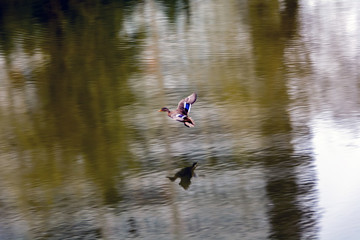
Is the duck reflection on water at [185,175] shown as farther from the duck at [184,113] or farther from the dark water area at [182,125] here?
the duck at [184,113]

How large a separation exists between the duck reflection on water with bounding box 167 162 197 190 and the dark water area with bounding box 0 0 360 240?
13 millimetres

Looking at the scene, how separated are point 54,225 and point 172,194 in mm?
822

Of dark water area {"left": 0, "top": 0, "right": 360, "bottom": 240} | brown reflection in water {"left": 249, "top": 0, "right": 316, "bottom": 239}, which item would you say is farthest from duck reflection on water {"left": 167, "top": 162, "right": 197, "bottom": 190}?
brown reflection in water {"left": 249, "top": 0, "right": 316, "bottom": 239}

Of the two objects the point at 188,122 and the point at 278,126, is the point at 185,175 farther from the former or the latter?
the point at 278,126

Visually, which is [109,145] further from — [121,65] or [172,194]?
[121,65]

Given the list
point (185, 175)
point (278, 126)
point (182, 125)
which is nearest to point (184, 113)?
point (182, 125)

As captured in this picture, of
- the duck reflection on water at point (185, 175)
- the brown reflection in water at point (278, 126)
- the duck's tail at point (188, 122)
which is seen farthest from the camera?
the duck's tail at point (188, 122)

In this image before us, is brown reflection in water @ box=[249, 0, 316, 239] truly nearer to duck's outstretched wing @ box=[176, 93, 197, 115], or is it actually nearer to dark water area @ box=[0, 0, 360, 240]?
dark water area @ box=[0, 0, 360, 240]

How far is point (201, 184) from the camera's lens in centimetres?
471

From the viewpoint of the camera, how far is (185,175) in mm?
4832

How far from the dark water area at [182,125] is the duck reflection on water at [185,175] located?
13 millimetres

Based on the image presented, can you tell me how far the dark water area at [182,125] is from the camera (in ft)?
14.4

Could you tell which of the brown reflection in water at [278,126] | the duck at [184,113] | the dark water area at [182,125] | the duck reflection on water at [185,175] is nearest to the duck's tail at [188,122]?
the duck at [184,113]

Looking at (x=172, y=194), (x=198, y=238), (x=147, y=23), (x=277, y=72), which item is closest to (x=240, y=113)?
(x=277, y=72)
